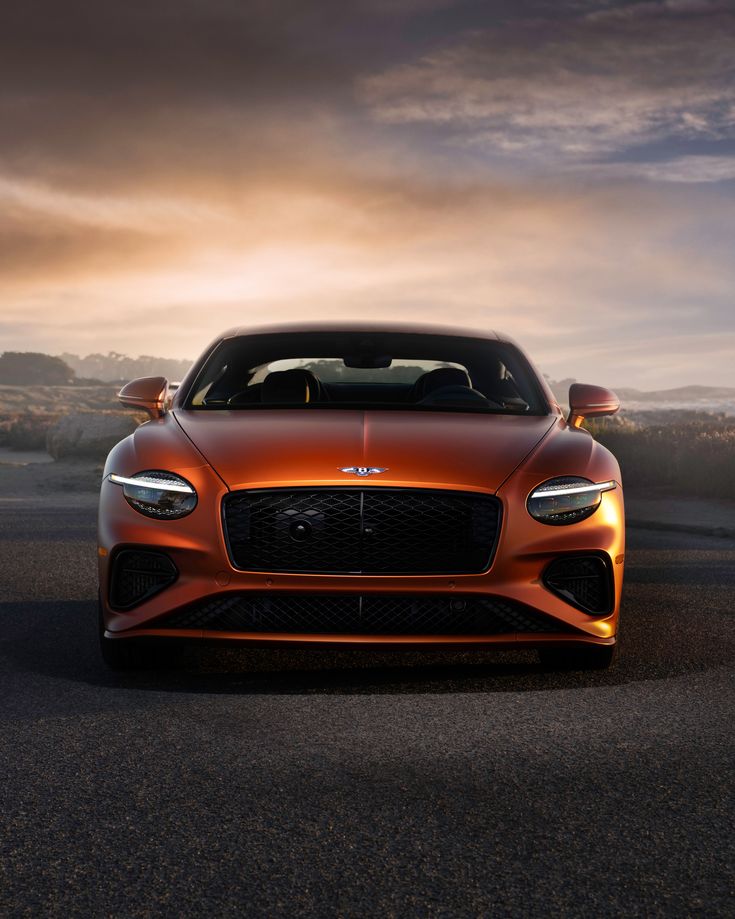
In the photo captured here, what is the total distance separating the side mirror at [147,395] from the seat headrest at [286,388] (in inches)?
21.6

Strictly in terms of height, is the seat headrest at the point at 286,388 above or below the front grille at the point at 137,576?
above

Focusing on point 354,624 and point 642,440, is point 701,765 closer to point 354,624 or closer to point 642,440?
point 354,624

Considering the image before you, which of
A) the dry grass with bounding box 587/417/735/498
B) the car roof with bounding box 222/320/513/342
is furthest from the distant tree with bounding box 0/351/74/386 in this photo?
the car roof with bounding box 222/320/513/342

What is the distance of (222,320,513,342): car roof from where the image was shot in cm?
666

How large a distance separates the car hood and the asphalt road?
3.00ft

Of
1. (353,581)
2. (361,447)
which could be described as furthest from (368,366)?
(353,581)

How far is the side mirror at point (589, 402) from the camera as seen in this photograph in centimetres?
579

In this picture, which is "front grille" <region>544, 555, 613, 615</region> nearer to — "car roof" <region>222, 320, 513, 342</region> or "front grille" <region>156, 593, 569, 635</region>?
"front grille" <region>156, 593, 569, 635</region>

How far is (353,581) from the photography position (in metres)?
4.45

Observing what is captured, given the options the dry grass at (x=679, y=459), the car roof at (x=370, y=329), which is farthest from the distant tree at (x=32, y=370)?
the car roof at (x=370, y=329)

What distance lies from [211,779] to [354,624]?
109cm

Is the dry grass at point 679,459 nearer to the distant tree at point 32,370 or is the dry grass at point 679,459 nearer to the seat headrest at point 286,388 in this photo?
the seat headrest at point 286,388

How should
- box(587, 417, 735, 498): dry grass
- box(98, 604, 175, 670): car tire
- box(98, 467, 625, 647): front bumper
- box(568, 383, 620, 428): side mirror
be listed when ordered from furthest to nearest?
box(587, 417, 735, 498): dry grass → box(568, 383, 620, 428): side mirror → box(98, 604, 175, 670): car tire → box(98, 467, 625, 647): front bumper

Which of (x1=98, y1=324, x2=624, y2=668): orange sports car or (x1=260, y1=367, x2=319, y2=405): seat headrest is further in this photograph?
(x1=260, y1=367, x2=319, y2=405): seat headrest
